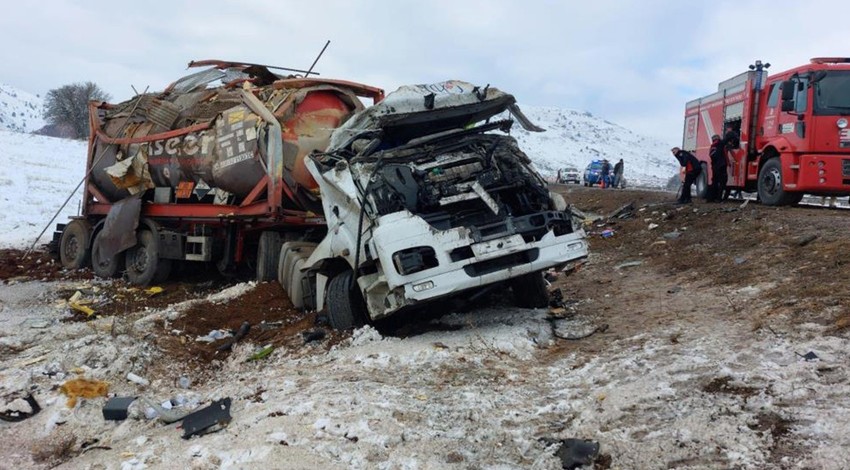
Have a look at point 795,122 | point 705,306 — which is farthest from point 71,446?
point 795,122

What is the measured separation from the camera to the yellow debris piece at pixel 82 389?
13.6 ft

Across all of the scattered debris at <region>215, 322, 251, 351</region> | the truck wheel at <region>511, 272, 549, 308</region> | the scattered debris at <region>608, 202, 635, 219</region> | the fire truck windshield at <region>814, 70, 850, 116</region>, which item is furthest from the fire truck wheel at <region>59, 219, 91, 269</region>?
the fire truck windshield at <region>814, 70, 850, 116</region>

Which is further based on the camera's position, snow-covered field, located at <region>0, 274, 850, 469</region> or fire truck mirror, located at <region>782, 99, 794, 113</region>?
fire truck mirror, located at <region>782, 99, 794, 113</region>

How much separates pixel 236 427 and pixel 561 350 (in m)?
2.50

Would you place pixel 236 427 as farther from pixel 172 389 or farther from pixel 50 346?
pixel 50 346

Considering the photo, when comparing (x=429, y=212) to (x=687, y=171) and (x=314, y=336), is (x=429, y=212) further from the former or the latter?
(x=687, y=171)

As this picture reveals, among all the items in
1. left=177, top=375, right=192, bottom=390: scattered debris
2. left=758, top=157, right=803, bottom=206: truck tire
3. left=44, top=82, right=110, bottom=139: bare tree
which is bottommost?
left=177, top=375, right=192, bottom=390: scattered debris

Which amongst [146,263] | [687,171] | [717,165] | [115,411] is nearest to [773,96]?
[717,165]

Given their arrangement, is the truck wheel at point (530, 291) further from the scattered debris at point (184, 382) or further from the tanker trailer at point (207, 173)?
the scattered debris at point (184, 382)

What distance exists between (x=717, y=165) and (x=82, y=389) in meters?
11.1

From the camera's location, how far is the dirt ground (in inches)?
117

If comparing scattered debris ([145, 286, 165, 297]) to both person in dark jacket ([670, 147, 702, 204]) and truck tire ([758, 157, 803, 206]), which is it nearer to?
truck tire ([758, 157, 803, 206])

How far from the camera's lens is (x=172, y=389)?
4.55m

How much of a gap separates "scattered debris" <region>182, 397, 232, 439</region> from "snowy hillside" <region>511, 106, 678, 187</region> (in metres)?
61.6
